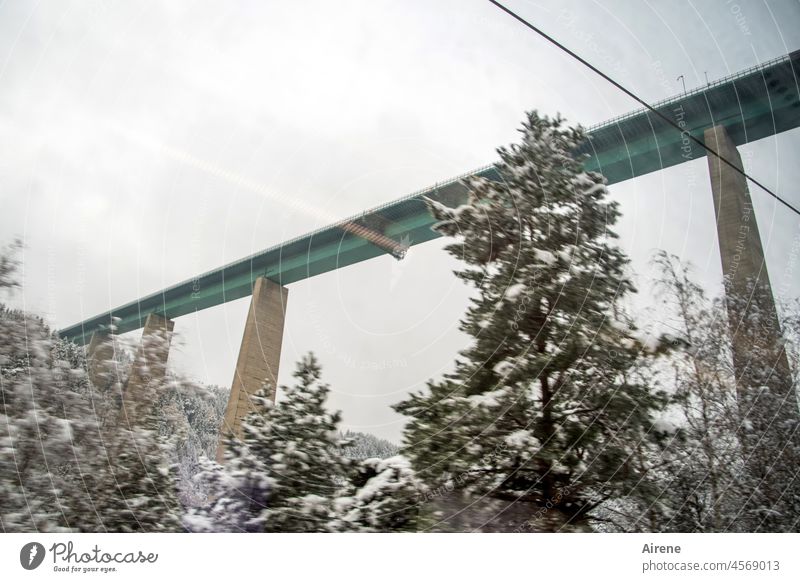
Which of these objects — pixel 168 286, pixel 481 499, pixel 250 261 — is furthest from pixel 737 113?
pixel 168 286

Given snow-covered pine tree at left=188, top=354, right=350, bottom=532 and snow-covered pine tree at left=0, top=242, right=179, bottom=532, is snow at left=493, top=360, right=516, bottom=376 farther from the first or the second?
snow-covered pine tree at left=0, top=242, right=179, bottom=532

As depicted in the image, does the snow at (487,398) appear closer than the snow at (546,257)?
Yes

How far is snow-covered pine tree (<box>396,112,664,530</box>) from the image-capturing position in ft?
10.9

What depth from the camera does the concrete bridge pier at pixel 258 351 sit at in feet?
11.6

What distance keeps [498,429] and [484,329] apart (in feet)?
2.55

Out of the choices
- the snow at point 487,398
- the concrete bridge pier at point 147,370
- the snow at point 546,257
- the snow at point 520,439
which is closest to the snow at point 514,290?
the snow at point 546,257

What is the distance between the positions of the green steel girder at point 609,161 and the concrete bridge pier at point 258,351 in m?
0.17

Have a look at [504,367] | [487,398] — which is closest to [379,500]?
[487,398]

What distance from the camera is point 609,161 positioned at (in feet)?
14.9

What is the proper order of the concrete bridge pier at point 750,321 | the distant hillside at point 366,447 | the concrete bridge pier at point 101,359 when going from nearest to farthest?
the distant hillside at point 366,447 → the concrete bridge pier at point 101,359 → the concrete bridge pier at point 750,321

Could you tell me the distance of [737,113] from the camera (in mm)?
5008

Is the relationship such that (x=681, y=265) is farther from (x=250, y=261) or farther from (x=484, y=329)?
(x=250, y=261)

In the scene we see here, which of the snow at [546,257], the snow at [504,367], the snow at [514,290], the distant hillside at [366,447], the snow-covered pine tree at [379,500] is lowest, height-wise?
the snow-covered pine tree at [379,500]

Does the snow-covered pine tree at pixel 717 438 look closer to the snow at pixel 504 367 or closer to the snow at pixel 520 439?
the snow at pixel 520 439
